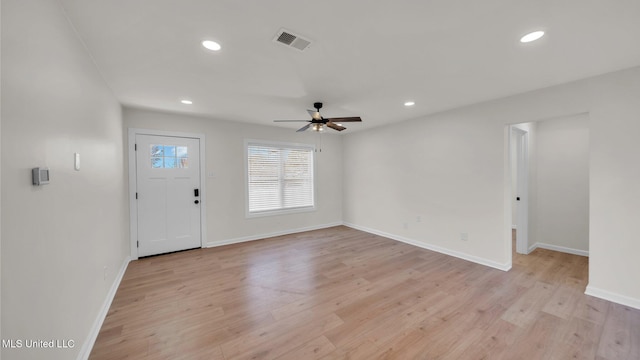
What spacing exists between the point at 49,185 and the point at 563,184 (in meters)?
6.41

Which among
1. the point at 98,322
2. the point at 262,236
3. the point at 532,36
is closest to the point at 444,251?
the point at 532,36

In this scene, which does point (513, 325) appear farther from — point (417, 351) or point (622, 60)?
point (622, 60)

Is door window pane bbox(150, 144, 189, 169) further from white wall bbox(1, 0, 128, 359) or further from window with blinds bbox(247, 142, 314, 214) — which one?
white wall bbox(1, 0, 128, 359)

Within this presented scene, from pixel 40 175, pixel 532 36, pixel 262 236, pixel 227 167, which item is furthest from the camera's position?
pixel 262 236

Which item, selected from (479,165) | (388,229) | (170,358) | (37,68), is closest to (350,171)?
(388,229)

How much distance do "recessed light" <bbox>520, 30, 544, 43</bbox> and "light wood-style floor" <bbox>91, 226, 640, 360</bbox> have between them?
253 cm

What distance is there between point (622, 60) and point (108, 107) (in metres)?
5.49

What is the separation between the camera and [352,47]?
2.08 m

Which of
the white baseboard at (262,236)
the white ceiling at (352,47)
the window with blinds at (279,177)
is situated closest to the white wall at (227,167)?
the white baseboard at (262,236)

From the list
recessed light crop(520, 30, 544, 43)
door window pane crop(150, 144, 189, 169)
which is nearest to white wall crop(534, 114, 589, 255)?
recessed light crop(520, 30, 544, 43)

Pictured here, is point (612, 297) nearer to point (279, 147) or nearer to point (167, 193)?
point (279, 147)

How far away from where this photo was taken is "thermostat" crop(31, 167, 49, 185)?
47.7 inches

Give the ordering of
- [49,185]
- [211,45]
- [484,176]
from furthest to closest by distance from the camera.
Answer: [484,176], [211,45], [49,185]

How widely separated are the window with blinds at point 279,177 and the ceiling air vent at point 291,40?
3284mm
